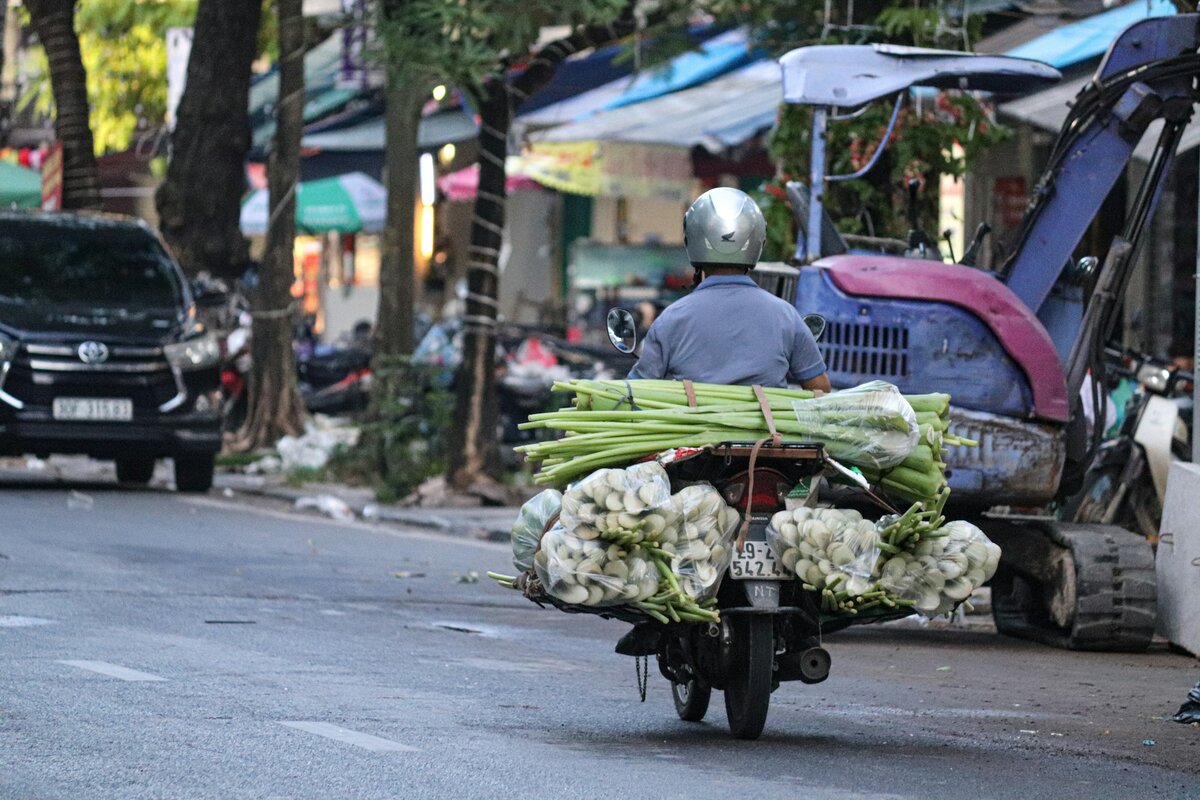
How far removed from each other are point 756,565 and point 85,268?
12319 millimetres

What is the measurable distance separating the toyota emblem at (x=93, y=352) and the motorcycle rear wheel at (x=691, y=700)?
10.2 meters

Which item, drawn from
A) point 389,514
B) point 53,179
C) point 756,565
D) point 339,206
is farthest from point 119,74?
point 756,565

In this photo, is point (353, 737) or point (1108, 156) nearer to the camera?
point (353, 737)

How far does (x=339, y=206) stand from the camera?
31172 mm

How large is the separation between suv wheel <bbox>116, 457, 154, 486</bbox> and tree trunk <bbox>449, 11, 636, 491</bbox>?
276 centimetres

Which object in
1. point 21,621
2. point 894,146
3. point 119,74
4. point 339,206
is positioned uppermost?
point 119,74

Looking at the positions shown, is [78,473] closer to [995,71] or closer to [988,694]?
[995,71]

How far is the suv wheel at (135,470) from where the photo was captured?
63.5 ft

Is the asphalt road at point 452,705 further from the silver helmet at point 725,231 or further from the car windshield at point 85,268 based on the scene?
the car windshield at point 85,268

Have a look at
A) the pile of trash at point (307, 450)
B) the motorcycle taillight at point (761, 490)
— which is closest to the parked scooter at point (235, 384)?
the pile of trash at point (307, 450)

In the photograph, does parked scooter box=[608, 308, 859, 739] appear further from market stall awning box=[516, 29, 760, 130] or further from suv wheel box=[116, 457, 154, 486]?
market stall awning box=[516, 29, 760, 130]

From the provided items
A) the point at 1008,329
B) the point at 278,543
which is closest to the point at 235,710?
the point at 1008,329

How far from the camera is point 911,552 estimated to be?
24.0ft

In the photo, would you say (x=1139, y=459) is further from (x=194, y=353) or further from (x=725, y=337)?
(x=194, y=353)
